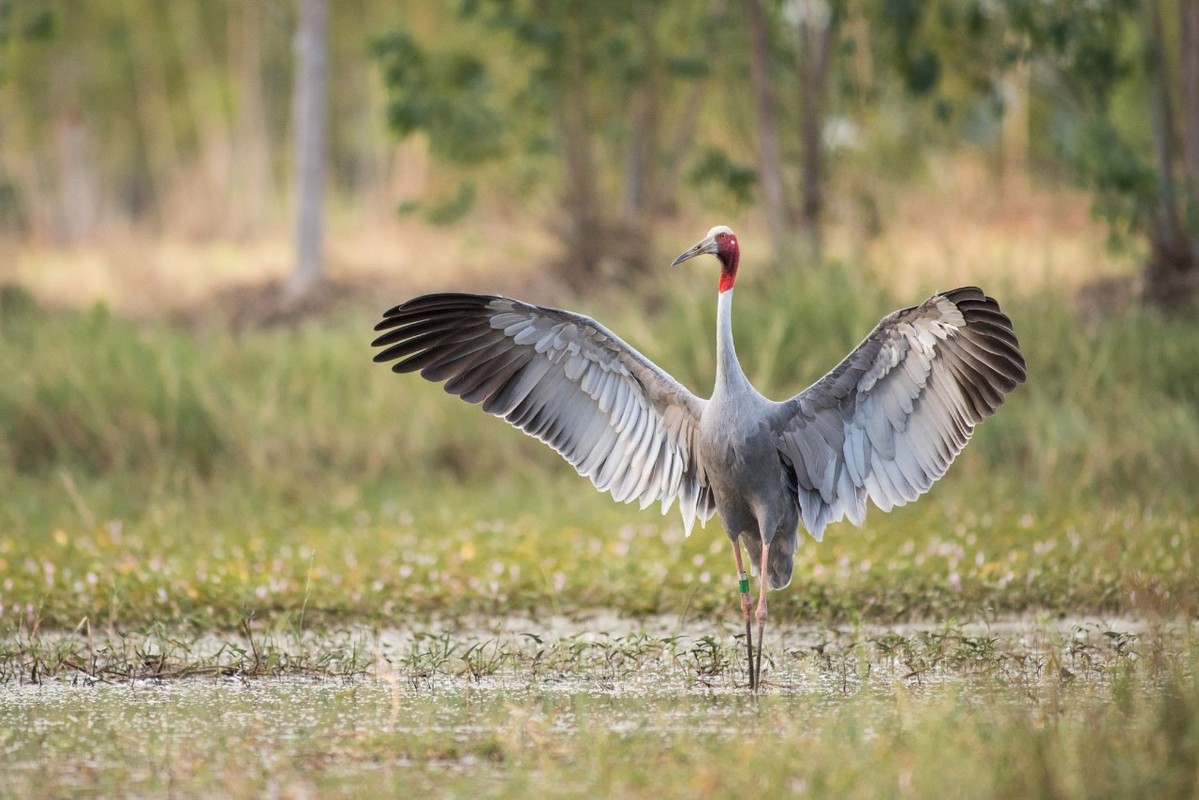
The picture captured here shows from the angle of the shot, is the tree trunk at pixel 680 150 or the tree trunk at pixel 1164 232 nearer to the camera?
the tree trunk at pixel 1164 232

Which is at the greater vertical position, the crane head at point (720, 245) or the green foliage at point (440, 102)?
the green foliage at point (440, 102)

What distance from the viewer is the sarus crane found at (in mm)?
6766

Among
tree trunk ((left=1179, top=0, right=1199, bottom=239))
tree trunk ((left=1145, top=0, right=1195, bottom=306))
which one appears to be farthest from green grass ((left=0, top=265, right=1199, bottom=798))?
tree trunk ((left=1179, top=0, right=1199, bottom=239))

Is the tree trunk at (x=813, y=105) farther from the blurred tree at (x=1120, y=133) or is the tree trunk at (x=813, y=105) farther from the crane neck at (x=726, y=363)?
the crane neck at (x=726, y=363)

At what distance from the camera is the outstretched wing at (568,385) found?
697 centimetres

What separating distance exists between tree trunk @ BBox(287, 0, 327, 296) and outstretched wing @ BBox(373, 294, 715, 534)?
548 inches

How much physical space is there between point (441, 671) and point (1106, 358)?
7220 mm

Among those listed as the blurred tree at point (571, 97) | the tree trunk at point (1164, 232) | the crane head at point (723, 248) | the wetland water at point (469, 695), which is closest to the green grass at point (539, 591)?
the wetland water at point (469, 695)

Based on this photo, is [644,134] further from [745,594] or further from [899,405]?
[745,594]

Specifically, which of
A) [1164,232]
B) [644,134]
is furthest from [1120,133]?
[644,134]

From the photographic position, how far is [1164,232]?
49.0ft

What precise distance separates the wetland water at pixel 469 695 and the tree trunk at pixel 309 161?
1384 cm

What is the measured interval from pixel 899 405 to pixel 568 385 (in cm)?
151

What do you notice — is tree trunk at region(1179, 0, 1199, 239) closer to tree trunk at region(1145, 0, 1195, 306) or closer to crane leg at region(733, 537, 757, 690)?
tree trunk at region(1145, 0, 1195, 306)
